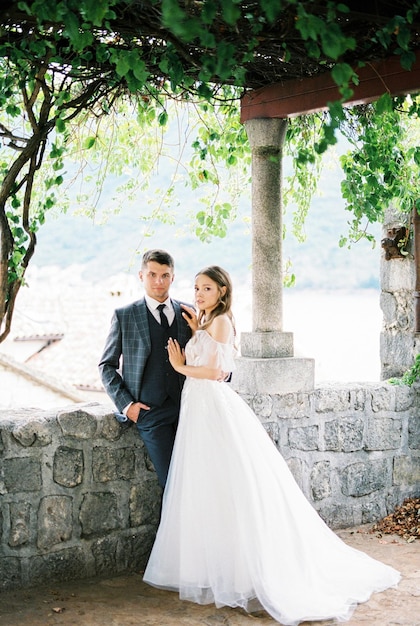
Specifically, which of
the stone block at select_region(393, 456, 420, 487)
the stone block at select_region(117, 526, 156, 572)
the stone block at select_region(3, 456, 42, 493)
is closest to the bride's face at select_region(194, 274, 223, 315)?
the stone block at select_region(3, 456, 42, 493)

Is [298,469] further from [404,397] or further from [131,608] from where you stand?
[131,608]

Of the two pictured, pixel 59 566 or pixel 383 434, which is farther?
pixel 383 434

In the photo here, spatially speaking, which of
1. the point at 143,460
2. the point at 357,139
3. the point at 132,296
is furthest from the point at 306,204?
the point at 132,296

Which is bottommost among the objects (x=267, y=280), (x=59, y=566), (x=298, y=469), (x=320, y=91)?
(x=59, y=566)

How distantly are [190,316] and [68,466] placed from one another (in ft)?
2.83

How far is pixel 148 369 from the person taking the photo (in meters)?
3.53

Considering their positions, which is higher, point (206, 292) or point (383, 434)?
point (206, 292)

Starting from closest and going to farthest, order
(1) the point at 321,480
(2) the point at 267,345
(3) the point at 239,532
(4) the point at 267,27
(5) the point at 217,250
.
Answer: (4) the point at 267,27, (3) the point at 239,532, (2) the point at 267,345, (1) the point at 321,480, (5) the point at 217,250

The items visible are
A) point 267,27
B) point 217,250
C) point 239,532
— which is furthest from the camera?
point 217,250

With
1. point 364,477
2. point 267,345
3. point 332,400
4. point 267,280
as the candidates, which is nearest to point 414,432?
point 364,477

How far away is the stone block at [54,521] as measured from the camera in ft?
11.2

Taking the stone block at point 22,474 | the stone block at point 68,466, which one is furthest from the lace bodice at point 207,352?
the stone block at point 22,474

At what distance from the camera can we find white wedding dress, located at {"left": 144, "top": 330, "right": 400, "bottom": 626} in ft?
10.5

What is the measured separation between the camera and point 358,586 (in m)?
3.39
